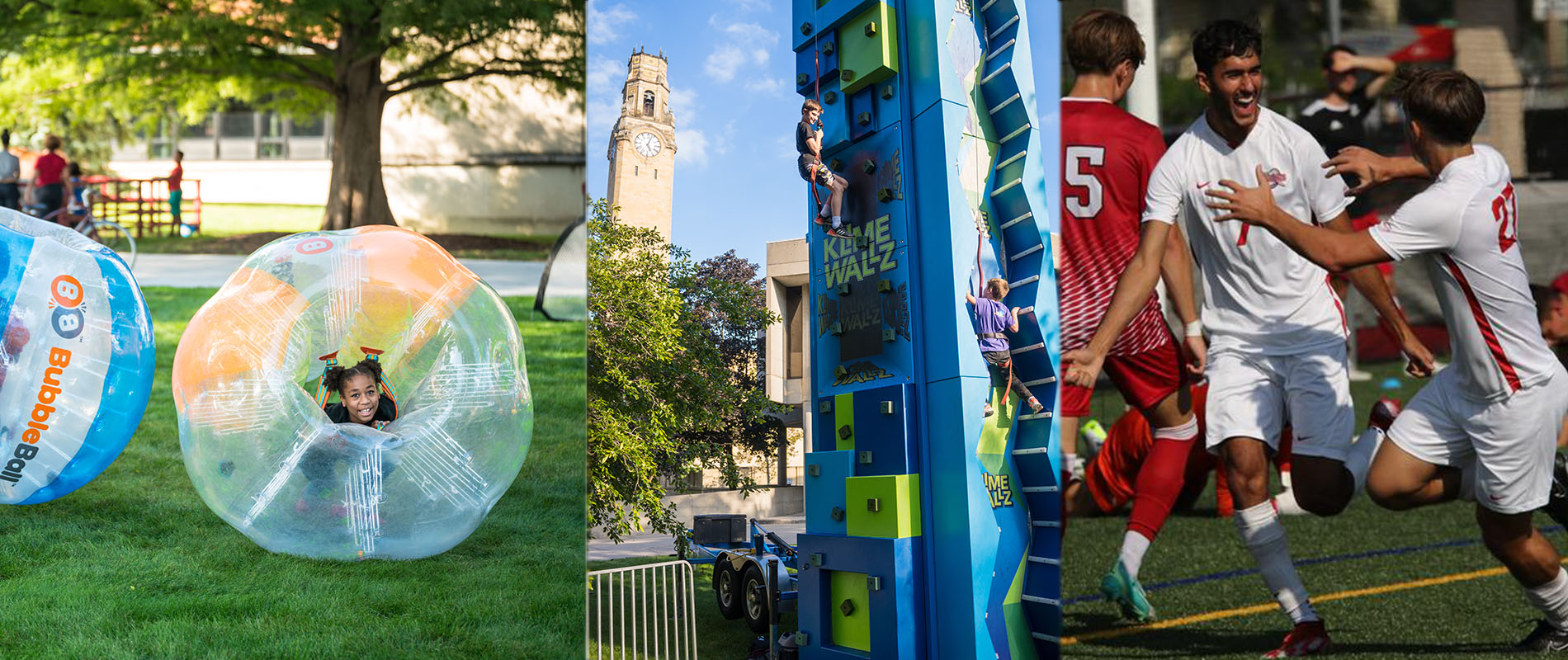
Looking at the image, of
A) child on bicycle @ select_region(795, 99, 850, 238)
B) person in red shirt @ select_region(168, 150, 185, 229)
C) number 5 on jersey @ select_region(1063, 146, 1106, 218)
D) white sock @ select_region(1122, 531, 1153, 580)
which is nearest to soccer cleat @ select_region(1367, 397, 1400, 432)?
white sock @ select_region(1122, 531, 1153, 580)

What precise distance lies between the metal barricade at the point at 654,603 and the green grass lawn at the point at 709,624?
0.04ft

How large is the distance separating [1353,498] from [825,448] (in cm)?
163

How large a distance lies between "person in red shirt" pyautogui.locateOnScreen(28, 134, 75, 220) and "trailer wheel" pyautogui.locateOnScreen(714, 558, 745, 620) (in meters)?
11.3

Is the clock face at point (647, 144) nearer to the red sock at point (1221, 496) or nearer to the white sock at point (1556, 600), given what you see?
the red sock at point (1221, 496)

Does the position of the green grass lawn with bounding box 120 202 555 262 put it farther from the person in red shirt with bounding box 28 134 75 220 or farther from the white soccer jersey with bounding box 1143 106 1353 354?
the white soccer jersey with bounding box 1143 106 1353 354


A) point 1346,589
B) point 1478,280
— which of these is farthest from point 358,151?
point 1478,280

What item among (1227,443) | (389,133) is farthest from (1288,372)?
(389,133)

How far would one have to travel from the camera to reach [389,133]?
19.4 metres

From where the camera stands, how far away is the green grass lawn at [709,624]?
134 inches

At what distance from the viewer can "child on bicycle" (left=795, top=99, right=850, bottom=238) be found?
3.16 metres

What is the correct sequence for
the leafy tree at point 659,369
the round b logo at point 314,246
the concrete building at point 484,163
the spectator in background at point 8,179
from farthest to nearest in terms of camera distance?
the concrete building at point 484,163 → the spectator in background at point 8,179 → the round b logo at point 314,246 → the leafy tree at point 659,369

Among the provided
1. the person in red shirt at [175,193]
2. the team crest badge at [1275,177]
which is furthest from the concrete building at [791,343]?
the person in red shirt at [175,193]

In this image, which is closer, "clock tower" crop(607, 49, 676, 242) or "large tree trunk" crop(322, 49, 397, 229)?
"clock tower" crop(607, 49, 676, 242)

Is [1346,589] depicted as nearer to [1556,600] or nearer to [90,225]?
[1556,600]
